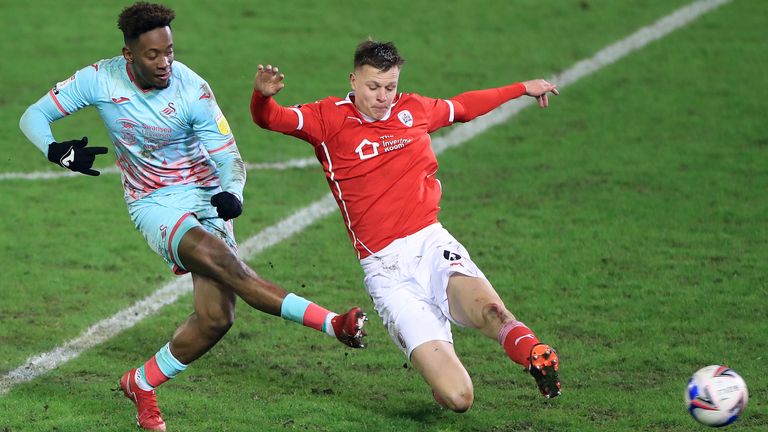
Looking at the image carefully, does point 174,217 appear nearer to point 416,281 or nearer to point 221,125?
point 221,125

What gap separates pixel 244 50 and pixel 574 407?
874 centimetres

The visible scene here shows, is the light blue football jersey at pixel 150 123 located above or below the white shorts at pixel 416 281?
above

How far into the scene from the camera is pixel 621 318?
838 centimetres

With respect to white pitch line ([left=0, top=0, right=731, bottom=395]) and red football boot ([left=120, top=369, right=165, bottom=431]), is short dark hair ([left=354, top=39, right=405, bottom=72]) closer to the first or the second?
red football boot ([left=120, top=369, right=165, bottom=431])

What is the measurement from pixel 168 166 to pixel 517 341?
212 centimetres

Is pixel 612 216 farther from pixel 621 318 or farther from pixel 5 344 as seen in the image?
pixel 5 344

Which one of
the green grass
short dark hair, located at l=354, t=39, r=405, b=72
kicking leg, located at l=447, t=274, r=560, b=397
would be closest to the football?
the green grass

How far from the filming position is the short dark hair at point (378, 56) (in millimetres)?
6855

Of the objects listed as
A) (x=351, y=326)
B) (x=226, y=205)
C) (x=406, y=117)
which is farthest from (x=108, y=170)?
(x=351, y=326)

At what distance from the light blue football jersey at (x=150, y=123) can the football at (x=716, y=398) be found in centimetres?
250

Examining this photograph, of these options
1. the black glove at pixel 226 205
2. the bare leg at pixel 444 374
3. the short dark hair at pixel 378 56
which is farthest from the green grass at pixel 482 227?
the short dark hair at pixel 378 56

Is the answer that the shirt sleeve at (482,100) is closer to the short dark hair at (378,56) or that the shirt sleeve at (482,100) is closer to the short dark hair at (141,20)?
the short dark hair at (378,56)

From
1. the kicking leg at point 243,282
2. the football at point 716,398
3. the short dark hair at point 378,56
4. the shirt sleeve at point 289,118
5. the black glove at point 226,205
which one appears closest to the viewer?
the football at point 716,398

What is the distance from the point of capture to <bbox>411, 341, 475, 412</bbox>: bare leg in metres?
6.45
